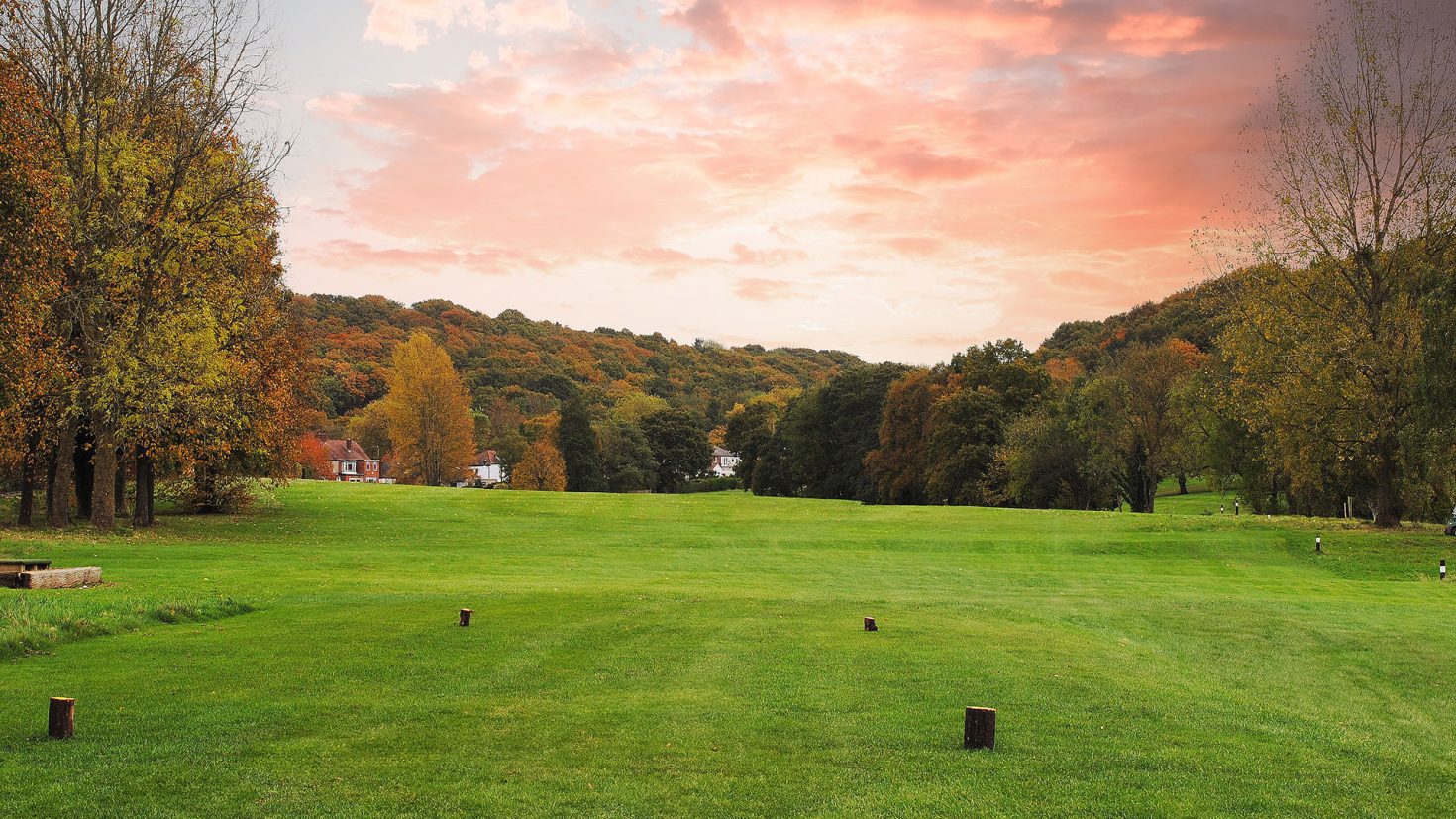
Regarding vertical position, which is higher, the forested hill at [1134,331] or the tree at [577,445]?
the forested hill at [1134,331]

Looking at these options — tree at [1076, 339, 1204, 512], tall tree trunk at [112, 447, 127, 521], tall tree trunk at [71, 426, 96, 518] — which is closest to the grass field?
tall tree trunk at [71, 426, 96, 518]

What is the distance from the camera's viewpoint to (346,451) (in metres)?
142

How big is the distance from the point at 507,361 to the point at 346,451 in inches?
1055

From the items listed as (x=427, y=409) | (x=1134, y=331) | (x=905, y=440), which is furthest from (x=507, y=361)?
(x=1134, y=331)

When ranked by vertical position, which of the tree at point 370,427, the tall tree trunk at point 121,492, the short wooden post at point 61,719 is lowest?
the short wooden post at point 61,719

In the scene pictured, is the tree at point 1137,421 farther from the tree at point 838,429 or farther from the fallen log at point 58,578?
the fallen log at point 58,578

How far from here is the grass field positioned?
8.77 metres

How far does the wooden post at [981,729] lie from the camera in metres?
10.1

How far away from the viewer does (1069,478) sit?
2847 inches

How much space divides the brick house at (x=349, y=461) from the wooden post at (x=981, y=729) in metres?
137

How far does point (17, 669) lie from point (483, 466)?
151471 millimetres

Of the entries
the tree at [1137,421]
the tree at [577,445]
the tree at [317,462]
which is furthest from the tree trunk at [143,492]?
the tree at [317,462]

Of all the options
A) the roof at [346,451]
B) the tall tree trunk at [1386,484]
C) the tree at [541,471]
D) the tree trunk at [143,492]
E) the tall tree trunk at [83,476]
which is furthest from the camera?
the roof at [346,451]

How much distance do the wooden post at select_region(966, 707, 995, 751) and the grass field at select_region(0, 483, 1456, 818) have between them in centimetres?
24
